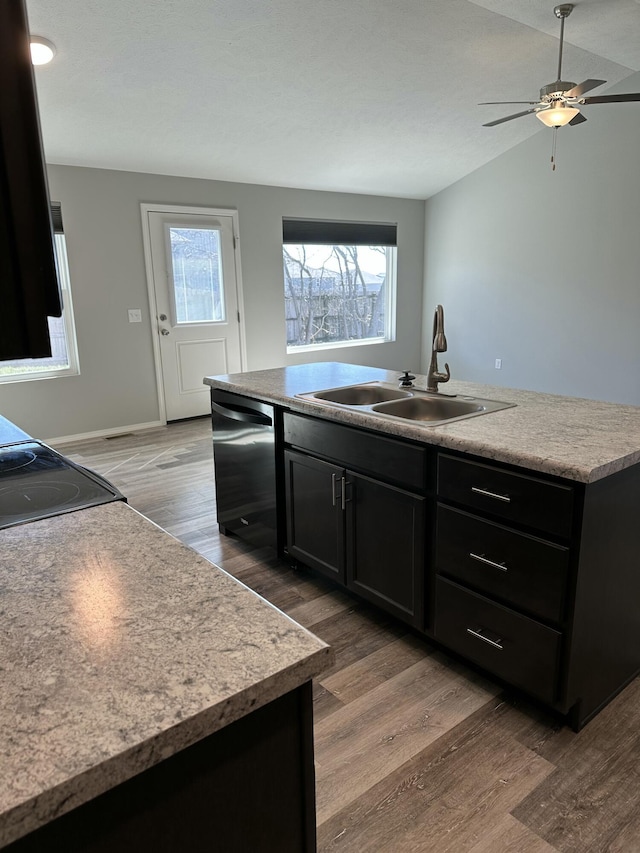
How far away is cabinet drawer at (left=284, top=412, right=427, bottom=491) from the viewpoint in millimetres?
1962

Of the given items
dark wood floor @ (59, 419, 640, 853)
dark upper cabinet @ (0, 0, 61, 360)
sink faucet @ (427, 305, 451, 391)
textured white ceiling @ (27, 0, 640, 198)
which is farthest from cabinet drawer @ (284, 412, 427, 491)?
textured white ceiling @ (27, 0, 640, 198)

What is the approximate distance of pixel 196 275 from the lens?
558cm

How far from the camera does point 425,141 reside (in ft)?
18.0

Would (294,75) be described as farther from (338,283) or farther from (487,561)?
(487,561)

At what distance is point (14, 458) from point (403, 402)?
1482 mm

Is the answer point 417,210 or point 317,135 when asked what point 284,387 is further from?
point 417,210

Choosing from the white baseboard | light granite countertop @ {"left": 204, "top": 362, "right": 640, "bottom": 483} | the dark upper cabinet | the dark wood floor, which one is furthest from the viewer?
the white baseboard

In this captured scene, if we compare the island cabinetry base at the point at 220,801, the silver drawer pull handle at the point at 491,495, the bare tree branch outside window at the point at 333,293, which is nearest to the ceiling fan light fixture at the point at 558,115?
the silver drawer pull handle at the point at 491,495

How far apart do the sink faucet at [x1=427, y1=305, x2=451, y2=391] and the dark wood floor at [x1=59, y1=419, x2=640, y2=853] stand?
3.32 ft

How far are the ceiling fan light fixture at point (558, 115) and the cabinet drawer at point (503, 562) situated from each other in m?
2.84

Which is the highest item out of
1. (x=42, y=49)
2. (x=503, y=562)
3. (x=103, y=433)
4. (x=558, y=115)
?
(x=42, y=49)

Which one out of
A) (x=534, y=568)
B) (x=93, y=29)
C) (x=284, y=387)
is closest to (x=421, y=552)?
(x=534, y=568)

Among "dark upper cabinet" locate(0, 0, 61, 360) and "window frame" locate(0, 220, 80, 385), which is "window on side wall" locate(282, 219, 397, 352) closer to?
"window frame" locate(0, 220, 80, 385)

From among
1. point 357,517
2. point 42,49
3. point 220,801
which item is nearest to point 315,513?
point 357,517
